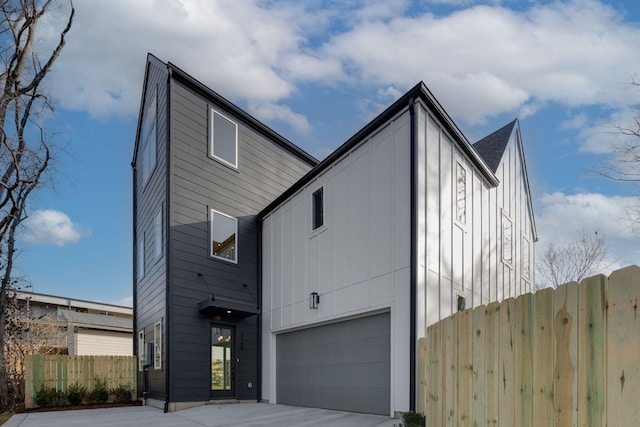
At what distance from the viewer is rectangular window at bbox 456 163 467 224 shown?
9464mm

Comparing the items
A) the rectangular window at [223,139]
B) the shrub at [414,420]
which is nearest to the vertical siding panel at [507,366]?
the shrub at [414,420]

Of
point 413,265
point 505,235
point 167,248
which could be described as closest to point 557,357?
point 413,265

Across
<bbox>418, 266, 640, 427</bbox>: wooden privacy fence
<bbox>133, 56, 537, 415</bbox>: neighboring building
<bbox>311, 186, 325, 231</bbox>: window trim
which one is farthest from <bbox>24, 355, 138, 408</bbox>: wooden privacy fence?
<bbox>418, 266, 640, 427</bbox>: wooden privacy fence

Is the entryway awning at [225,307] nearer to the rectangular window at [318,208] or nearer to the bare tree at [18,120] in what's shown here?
the rectangular window at [318,208]

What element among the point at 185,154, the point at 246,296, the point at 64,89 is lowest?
the point at 246,296

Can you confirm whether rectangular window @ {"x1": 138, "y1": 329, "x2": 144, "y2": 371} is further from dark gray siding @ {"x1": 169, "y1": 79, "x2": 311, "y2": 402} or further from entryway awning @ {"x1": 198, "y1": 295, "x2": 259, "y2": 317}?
entryway awning @ {"x1": 198, "y1": 295, "x2": 259, "y2": 317}

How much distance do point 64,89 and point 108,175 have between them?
4.36 metres

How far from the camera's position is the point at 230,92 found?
12992mm

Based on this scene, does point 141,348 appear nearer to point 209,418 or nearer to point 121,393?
point 121,393

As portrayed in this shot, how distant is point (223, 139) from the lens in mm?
12562

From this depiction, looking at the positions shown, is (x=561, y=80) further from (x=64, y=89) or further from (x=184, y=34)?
(x=64, y=89)

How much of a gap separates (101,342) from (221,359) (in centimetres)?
1174

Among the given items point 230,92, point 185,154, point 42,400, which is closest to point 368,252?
point 185,154

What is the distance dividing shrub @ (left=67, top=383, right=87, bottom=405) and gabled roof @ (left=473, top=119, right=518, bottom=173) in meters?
11.8
